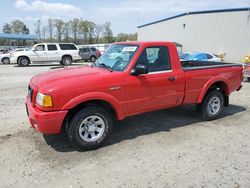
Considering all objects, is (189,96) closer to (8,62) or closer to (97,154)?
(97,154)

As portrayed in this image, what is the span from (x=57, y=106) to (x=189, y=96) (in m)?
2.97

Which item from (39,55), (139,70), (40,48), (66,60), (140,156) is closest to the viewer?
(140,156)

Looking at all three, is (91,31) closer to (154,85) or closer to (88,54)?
(88,54)

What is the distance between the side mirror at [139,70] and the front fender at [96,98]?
0.62 m

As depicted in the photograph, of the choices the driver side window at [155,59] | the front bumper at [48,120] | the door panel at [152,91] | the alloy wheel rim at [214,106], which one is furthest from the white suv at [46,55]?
the front bumper at [48,120]

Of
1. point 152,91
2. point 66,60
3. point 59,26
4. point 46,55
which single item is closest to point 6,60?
point 46,55

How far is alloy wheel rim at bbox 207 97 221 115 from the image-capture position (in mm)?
6134

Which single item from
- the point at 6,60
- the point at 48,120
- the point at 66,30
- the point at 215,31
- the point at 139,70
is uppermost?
the point at 66,30

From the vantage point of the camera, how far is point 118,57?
5.08 m

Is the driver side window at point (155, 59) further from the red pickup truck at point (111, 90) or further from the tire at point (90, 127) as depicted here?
the tire at point (90, 127)

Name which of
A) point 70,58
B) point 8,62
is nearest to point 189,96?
point 70,58

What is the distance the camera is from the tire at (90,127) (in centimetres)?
428

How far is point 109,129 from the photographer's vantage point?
15.2 feet

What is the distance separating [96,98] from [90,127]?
55cm
